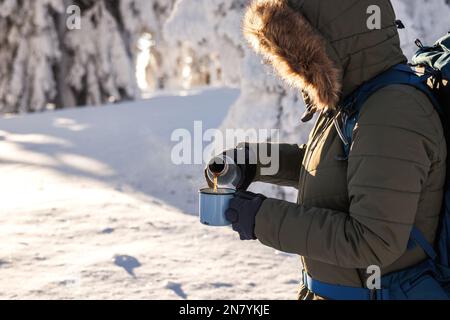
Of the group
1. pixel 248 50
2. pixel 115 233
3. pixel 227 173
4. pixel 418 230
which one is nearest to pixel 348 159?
pixel 418 230

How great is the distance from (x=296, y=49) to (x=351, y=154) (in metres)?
0.43

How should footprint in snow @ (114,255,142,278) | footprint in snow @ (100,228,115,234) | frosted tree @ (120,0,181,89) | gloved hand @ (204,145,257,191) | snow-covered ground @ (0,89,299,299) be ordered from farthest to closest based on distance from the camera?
frosted tree @ (120,0,181,89), footprint in snow @ (100,228,115,234), footprint in snow @ (114,255,142,278), snow-covered ground @ (0,89,299,299), gloved hand @ (204,145,257,191)

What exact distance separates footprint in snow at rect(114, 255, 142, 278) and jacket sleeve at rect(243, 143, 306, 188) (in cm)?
231

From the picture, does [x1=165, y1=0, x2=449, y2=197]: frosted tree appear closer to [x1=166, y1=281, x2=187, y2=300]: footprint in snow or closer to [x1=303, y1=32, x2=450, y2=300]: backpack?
[x1=166, y1=281, x2=187, y2=300]: footprint in snow

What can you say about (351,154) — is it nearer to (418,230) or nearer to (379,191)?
(379,191)

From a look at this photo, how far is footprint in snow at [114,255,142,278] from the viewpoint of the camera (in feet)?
15.0

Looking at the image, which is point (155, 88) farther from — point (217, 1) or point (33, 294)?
point (33, 294)

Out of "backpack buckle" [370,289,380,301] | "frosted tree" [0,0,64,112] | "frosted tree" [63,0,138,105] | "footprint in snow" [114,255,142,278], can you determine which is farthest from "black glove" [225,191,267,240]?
"frosted tree" [63,0,138,105]

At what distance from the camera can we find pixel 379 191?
168 cm

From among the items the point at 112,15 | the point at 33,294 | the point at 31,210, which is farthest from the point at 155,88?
the point at 33,294

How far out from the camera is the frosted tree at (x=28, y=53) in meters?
19.4

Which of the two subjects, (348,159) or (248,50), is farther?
(248,50)

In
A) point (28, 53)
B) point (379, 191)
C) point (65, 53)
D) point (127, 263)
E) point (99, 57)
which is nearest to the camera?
point (379, 191)
